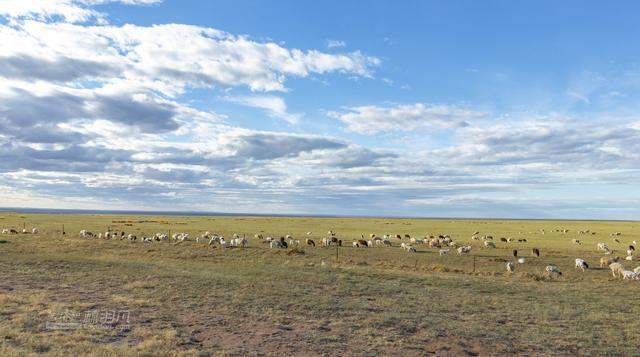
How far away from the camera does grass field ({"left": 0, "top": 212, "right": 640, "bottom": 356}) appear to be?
39.0 ft

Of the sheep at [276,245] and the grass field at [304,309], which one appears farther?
the sheep at [276,245]

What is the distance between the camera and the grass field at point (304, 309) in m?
11.9

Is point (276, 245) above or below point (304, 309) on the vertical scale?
above

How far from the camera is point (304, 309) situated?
1608 cm

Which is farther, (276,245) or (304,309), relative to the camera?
(276,245)

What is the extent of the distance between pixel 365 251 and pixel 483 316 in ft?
81.4

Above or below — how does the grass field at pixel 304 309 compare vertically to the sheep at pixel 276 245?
below

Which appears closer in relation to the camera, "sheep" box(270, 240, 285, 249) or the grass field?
the grass field

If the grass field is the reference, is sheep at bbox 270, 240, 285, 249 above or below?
above

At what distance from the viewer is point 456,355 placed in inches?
450

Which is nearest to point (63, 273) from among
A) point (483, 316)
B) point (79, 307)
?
point (79, 307)

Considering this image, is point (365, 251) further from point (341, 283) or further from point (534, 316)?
point (534, 316)

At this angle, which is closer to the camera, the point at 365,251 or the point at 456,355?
the point at 456,355

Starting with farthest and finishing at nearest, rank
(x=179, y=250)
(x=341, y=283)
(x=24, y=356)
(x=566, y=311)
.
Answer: (x=179, y=250) < (x=341, y=283) < (x=566, y=311) < (x=24, y=356)
